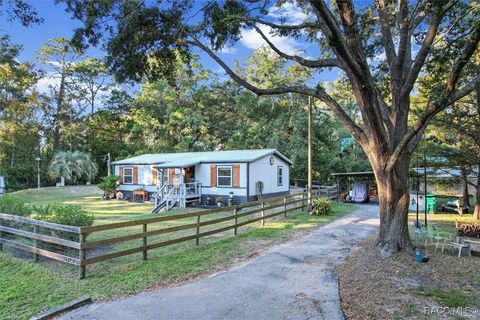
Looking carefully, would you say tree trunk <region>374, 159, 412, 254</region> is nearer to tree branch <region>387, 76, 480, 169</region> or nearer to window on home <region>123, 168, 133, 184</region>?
tree branch <region>387, 76, 480, 169</region>

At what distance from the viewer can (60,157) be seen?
31188 mm

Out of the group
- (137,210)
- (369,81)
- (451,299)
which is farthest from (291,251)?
(137,210)

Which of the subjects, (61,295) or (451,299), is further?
(61,295)

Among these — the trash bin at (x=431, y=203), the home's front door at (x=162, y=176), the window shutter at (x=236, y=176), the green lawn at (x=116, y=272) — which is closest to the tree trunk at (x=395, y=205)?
the green lawn at (x=116, y=272)

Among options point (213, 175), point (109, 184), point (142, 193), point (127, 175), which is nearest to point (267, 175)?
point (213, 175)

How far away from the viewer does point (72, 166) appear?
104 ft

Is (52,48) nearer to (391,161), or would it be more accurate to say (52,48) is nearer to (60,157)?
(60,157)

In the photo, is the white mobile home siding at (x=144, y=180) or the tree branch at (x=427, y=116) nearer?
the tree branch at (x=427, y=116)

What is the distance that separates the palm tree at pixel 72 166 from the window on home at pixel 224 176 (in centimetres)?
1944

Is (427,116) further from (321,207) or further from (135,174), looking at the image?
(135,174)

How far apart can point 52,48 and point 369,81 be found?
3705 cm

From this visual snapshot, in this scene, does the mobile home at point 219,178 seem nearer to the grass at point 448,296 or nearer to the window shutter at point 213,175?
the window shutter at point 213,175

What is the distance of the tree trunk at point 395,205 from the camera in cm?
712

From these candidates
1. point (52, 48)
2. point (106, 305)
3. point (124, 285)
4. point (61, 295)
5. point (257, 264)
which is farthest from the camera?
point (52, 48)
